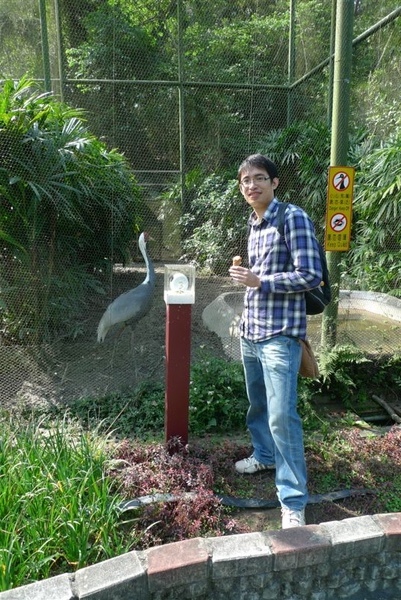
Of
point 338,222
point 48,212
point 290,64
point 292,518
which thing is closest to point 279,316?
point 292,518

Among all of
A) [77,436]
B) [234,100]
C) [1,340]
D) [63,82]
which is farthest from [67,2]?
[77,436]

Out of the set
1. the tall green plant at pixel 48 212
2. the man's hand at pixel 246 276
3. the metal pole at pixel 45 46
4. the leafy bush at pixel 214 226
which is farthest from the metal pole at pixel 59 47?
the man's hand at pixel 246 276

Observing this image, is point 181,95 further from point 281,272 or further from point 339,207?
point 281,272

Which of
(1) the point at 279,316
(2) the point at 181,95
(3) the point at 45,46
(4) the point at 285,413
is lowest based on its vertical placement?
(4) the point at 285,413

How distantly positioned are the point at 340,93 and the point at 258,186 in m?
1.57

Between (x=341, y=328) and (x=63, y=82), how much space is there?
4219mm

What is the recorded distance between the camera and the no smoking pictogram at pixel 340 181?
3278mm

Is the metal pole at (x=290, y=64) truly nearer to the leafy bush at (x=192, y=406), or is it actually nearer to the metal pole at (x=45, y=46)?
the metal pole at (x=45, y=46)

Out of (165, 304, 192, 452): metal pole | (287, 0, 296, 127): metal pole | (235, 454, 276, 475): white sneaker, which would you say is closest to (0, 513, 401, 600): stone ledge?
(235, 454, 276, 475): white sneaker

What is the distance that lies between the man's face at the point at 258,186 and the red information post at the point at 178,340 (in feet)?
1.70

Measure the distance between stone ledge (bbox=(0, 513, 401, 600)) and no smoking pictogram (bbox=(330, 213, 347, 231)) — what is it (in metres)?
1.80

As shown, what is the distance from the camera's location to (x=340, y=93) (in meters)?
3.35

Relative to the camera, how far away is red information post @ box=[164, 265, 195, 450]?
8.18ft

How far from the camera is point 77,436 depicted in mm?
2797
